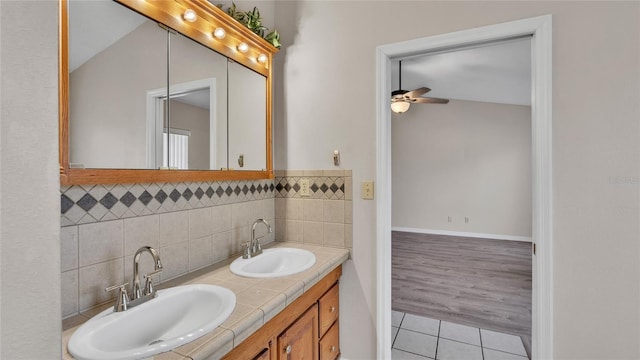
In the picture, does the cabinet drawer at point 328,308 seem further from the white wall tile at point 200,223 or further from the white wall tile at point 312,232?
the white wall tile at point 200,223

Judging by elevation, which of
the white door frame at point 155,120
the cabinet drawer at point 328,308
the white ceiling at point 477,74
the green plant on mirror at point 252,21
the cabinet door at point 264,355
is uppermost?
the white ceiling at point 477,74

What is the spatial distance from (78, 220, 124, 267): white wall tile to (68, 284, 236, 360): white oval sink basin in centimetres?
20

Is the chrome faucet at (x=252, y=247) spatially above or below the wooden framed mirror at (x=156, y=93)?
below

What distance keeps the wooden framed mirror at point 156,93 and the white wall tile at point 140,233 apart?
6.8 inches

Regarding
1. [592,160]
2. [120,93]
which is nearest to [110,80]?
[120,93]

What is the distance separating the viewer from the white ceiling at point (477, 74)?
3.33m

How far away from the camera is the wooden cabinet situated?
112 centimetres

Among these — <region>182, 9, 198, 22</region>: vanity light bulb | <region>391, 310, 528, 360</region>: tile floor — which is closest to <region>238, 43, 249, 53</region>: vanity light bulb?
<region>182, 9, 198, 22</region>: vanity light bulb

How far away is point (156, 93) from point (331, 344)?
5.52 feet

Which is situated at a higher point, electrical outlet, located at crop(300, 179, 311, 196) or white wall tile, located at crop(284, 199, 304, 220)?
electrical outlet, located at crop(300, 179, 311, 196)

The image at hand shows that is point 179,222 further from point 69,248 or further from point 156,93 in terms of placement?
point 156,93

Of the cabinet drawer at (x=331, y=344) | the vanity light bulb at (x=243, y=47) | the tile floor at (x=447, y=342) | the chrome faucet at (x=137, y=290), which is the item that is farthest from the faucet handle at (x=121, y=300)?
the tile floor at (x=447, y=342)

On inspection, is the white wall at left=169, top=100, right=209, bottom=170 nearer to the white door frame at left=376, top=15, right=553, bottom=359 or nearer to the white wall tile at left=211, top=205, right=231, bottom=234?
the white wall tile at left=211, top=205, right=231, bottom=234

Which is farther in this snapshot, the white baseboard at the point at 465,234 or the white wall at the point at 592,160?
the white baseboard at the point at 465,234
